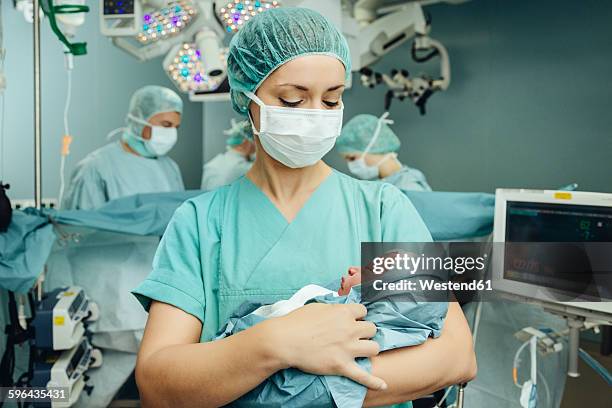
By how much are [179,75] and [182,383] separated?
2052 millimetres

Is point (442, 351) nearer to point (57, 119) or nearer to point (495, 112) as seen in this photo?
point (495, 112)

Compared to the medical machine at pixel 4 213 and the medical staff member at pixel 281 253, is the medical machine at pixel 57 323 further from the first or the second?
the medical staff member at pixel 281 253

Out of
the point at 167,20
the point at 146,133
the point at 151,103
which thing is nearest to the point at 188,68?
the point at 167,20

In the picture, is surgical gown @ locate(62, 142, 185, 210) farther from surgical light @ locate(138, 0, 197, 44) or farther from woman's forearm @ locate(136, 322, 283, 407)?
woman's forearm @ locate(136, 322, 283, 407)

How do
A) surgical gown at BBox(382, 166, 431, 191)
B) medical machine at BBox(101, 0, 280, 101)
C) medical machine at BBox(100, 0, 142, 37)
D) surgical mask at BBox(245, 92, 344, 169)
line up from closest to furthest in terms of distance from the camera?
1. surgical mask at BBox(245, 92, 344, 169)
2. medical machine at BBox(101, 0, 280, 101)
3. medical machine at BBox(100, 0, 142, 37)
4. surgical gown at BBox(382, 166, 431, 191)

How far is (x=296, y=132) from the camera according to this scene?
903 millimetres

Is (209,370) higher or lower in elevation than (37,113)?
lower

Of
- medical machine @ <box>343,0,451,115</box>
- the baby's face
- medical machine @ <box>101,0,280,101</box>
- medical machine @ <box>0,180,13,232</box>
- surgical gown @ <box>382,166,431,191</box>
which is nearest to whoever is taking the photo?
the baby's face

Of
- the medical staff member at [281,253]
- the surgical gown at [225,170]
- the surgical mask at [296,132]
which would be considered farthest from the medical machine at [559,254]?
the surgical gown at [225,170]

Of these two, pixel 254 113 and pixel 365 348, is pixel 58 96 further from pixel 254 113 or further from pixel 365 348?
pixel 365 348

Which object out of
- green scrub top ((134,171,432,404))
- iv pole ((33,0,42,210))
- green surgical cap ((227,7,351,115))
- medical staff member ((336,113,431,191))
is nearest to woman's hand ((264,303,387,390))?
green scrub top ((134,171,432,404))

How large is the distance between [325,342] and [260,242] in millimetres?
289

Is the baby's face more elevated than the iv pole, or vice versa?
the iv pole

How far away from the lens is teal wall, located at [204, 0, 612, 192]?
78.6 inches
